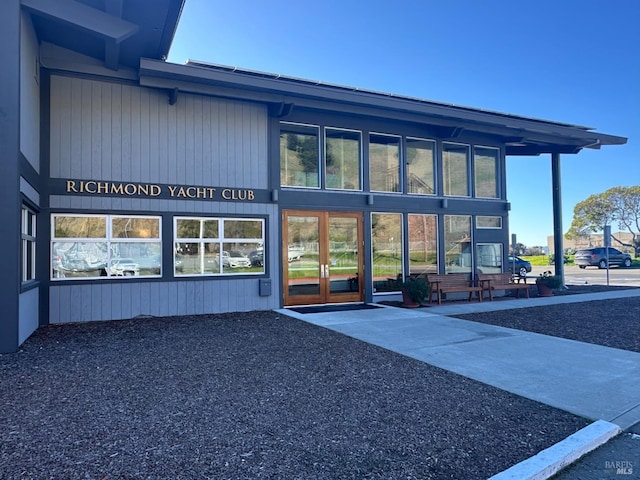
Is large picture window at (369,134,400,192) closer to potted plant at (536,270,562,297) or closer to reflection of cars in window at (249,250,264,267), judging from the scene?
reflection of cars in window at (249,250,264,267)

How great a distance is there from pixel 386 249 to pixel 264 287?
12.5 ft

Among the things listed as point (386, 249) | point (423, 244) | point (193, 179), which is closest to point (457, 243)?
point (423, 244)

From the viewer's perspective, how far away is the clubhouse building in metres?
7.61

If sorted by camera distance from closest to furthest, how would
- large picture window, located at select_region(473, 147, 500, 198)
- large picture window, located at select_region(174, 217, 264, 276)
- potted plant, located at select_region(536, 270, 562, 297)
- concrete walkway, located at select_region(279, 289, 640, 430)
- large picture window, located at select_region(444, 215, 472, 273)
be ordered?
concrete walkway, located at select_region(279, 289, 640, 430)
large picture window, located at select_region(174, 217, 264, 276)
large picture window, located at select_region(444, 215, 472, 273)
potted plant, located at select_region(536, 270, 562, 297)
large picture window, located at select_region(473, 147, 500, 198)

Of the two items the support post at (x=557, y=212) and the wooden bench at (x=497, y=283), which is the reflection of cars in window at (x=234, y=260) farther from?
the support post at (x=557, y=212)

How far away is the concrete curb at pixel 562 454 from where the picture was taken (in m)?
2.81

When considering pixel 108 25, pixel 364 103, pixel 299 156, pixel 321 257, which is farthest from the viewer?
pixel 299 156

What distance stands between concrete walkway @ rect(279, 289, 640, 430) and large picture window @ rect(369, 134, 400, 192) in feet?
13.2

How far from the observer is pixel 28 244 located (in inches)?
308

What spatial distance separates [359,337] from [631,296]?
10.7 metres

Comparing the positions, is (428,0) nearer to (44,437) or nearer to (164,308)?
(164,308)

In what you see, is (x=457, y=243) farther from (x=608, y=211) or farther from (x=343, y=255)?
(x=608, y=211)

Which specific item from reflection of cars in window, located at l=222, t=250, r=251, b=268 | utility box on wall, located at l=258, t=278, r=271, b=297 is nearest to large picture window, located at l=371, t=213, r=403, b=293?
utility box on wall, located at l=258, t=278, r=271, b=297

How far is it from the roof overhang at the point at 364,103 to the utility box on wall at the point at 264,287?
4.28 metres
